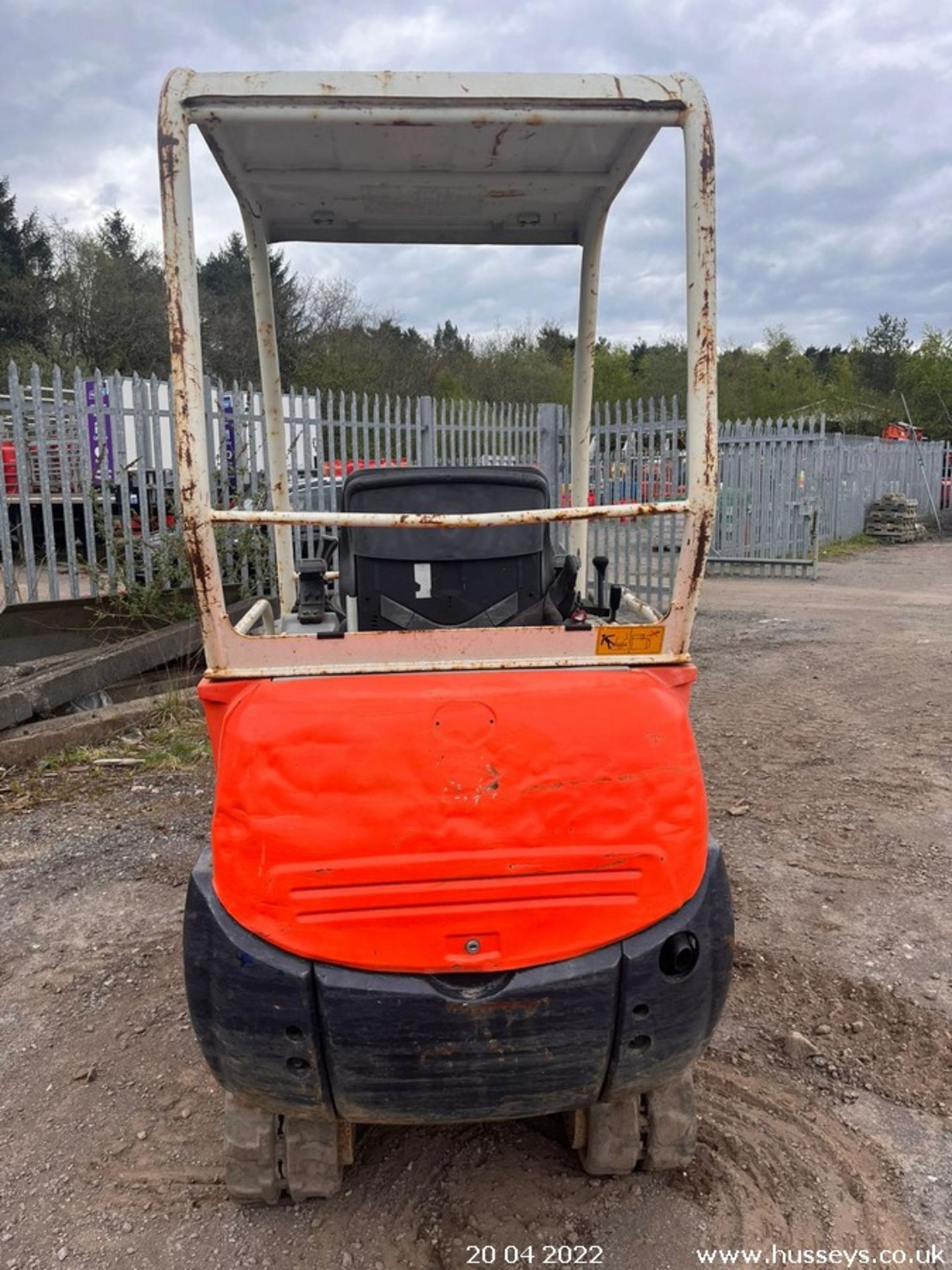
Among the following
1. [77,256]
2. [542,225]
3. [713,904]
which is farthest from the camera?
[77,256]

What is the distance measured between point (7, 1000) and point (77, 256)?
36.1 meters

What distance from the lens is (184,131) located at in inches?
81.2

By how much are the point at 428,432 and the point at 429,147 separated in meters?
7.86

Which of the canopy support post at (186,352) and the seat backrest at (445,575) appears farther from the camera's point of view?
the seat backrest at (445,575)

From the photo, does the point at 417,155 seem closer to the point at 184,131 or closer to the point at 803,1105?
the point at 184,131

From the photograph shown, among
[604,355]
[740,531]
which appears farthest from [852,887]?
[604,355]

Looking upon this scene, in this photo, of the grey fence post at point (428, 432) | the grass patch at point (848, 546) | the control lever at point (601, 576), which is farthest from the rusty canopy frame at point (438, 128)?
the grass patch at point (848, 546)

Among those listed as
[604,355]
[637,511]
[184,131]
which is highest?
[604,355]

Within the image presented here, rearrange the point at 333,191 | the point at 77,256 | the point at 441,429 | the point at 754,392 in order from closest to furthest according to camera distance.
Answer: the point at 333,191, the point at 441,429, the point at 77,256, the point at 754,392

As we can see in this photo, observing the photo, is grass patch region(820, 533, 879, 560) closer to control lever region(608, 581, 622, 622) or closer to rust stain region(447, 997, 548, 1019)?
control lever region(608, 581, 622, 622)

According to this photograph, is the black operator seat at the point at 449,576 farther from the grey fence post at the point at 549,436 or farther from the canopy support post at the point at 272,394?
the grey fence post at the point at 549,436

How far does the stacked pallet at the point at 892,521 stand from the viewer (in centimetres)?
2127

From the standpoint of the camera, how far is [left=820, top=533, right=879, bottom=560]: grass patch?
18.2 meters

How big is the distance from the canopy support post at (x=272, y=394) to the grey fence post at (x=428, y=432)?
6832 millimetres
